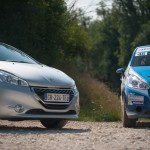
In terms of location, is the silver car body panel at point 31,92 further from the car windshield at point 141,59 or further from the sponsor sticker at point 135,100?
the car windshield at point 141,59

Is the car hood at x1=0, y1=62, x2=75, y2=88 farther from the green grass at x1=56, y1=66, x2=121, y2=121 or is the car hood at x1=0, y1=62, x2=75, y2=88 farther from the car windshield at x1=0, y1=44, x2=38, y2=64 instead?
the green grass at x1=56, y1=66, x2=121, y2=121

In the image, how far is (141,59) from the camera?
40.5 feet

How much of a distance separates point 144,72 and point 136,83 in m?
0.32

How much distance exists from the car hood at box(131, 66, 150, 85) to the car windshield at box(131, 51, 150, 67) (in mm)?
500

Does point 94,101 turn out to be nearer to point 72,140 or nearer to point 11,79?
point 11,79

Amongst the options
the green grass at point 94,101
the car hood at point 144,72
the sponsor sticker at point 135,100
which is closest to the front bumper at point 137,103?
the sponsor sticker at point 135,100

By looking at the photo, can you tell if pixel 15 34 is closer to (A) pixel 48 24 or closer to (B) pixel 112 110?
(A) pixel 48 24

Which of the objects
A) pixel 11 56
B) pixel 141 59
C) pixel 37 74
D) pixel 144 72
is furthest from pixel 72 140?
pixel 141 59

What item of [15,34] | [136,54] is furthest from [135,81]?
[15,34]

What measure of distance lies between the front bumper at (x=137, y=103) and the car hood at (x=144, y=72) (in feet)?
0.88

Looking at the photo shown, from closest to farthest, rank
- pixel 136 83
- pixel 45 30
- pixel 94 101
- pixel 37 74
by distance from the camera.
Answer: pixel 37 74 < pixel 136 83 < pixel 94 101 < pixel 45 30

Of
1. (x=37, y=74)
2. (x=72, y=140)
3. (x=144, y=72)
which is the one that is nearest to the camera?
(x=72, y=140)

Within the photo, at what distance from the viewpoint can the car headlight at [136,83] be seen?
36.5 feet

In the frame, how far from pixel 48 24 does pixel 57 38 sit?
0.68 meters
